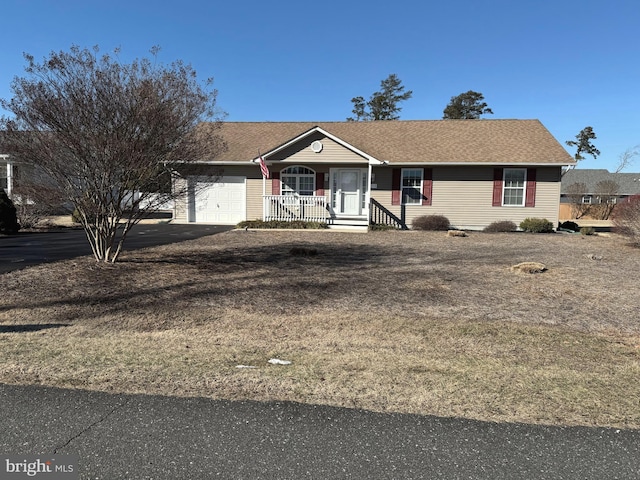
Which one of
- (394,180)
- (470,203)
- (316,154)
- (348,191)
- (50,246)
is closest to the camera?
(50,246)

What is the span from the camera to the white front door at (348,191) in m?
19.5

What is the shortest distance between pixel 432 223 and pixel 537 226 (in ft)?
14.1

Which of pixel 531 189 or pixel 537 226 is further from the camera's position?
pixel 531 189

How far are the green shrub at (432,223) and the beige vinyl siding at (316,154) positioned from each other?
11.6 ft

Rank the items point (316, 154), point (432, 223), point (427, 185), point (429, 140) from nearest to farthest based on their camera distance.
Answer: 1. point (316, 154)
2. point (432, 223)
3. point (427, 185)
4. point (429, 140)

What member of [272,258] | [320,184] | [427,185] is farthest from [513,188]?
[272,258]

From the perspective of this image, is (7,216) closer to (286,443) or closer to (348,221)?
(348,221)

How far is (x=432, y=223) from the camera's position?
60.9 feet

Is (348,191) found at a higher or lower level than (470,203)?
higher

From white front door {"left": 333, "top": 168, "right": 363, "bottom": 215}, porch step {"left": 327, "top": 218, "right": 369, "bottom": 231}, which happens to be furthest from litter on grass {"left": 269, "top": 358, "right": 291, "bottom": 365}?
white front door {"left": 333, "top": 168, "right": 363, "bottom": 215}

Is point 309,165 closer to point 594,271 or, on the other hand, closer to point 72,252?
point 72,252

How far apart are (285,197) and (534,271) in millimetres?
11853

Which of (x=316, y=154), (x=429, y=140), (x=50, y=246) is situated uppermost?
(x=429, y=140)

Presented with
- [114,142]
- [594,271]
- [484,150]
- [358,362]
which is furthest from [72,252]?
[484,150]
